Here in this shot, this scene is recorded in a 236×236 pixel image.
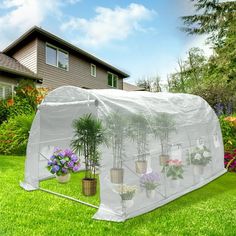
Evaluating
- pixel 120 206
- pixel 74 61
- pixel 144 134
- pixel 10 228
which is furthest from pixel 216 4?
pixel 10 228

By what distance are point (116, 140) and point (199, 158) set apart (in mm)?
2361

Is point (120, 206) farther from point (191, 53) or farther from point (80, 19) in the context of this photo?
point (191, 53)

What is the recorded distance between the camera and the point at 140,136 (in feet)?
14.1

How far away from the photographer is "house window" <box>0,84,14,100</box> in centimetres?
1278

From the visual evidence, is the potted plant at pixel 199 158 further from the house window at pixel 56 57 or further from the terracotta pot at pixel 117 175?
the house window at pixel 56 57

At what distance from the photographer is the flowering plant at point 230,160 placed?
680cm

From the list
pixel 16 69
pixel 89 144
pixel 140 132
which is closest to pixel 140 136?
pixel 140 132

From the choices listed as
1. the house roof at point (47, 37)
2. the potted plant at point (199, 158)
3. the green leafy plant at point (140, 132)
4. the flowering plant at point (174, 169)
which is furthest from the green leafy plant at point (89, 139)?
the house roof at point (47, 37)

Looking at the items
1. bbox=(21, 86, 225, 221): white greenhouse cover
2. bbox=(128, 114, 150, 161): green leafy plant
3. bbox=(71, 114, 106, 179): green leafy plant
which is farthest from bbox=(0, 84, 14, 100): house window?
bbox=(128, 114, 150, 161): green leafy plant

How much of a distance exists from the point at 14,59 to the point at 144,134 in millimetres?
13258

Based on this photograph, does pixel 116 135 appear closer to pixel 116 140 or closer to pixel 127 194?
pixel 116 140

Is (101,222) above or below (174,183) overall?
below

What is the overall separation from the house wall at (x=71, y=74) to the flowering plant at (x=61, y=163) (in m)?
9.53

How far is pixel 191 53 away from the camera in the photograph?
2861cm
